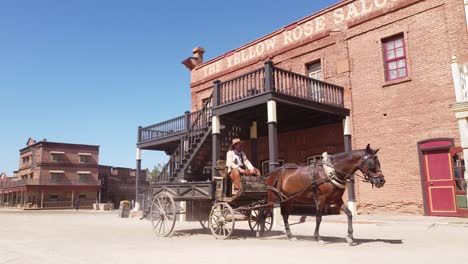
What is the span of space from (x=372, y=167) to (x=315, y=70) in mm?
10176

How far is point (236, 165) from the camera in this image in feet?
27.9

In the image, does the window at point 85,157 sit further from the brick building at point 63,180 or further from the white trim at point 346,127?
the white trim at point 346,127

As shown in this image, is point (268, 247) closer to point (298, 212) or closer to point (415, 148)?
point (415, 148)

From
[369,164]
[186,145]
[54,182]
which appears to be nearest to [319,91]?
[186,145]

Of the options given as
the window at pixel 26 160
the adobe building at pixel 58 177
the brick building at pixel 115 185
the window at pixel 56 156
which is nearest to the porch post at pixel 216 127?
the brick building at pixel 115 185

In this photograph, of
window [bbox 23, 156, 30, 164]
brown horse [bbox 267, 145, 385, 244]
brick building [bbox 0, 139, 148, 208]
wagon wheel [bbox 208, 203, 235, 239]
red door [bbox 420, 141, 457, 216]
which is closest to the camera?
brown horse [bbox 267, 145, 385, 244]

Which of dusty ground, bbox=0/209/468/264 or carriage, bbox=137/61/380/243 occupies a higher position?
carriage, bbox=137/61/380/243

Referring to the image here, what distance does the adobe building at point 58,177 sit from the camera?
4584 cm

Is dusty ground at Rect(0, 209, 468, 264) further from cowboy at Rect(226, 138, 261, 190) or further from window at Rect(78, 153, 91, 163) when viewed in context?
window at Rect(78, 153, 91, 163)

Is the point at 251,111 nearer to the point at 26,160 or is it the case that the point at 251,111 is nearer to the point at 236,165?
the point at 236,165

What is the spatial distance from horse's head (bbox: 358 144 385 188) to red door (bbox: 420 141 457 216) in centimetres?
607

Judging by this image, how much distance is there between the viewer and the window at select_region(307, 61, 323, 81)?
16.2 m

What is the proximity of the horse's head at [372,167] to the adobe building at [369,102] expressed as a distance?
4479 millimetres

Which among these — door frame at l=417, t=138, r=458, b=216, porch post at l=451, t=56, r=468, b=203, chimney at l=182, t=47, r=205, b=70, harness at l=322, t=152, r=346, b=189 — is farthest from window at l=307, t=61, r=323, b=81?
harness at l=322, t=152, r=346, b=189
